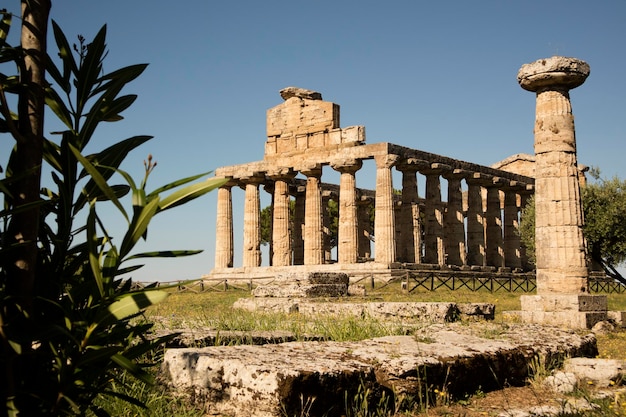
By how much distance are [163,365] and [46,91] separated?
11.7ft

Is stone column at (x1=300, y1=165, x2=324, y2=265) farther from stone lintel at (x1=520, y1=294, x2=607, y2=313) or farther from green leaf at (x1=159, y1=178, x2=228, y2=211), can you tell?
green leaf at (x1=159, y1=178, x2=228, y2=211)

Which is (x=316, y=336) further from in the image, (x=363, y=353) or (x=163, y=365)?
(x=163, y=365)

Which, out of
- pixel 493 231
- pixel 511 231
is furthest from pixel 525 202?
pixel 493 231

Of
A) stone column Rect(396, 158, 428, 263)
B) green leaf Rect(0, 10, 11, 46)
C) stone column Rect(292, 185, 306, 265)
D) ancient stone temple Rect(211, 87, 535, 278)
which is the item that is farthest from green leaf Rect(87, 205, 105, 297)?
stone column Rect(292, 185, 306, 265)

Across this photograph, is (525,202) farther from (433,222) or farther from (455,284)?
(455,284)

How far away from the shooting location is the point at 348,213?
122ft

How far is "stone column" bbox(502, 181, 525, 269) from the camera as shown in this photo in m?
46.2

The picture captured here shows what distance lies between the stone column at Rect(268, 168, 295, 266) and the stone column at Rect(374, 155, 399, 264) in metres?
6.34

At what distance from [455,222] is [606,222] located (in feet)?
30.9

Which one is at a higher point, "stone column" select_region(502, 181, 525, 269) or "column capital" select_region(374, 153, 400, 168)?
"column capital" select_region(374, 153, 400, 168)

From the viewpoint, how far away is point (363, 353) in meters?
6.41

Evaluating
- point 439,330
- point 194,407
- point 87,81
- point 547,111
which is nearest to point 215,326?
point 439,330

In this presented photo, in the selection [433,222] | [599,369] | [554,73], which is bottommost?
[599,369]

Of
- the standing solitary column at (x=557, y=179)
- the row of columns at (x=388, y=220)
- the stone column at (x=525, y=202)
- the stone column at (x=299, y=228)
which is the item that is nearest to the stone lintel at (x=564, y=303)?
the standing solitary column at (x=557, y=179)
